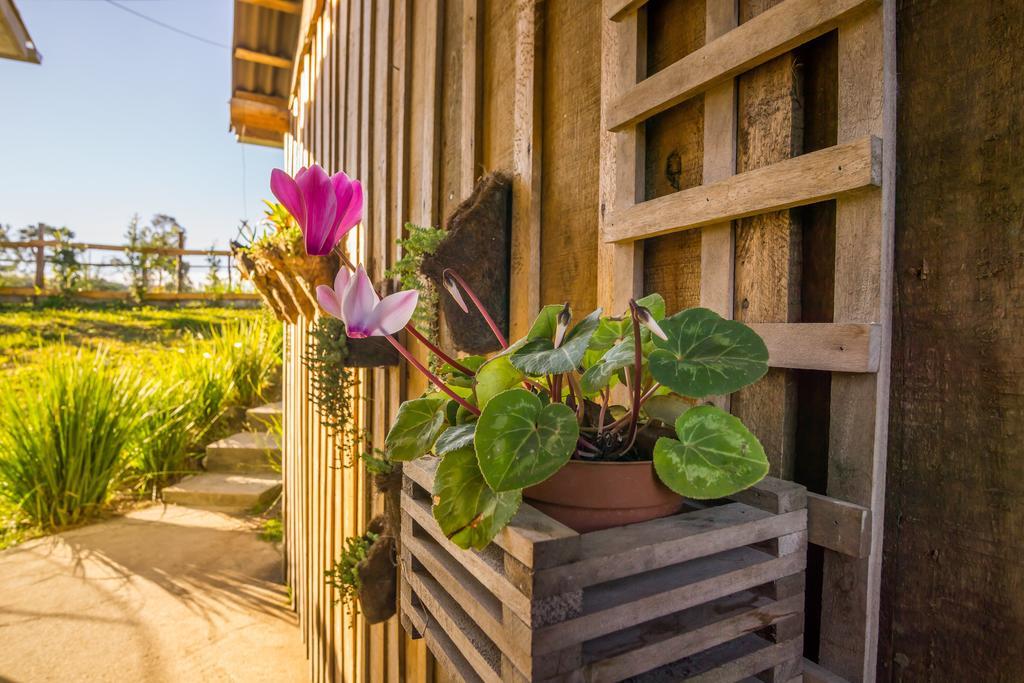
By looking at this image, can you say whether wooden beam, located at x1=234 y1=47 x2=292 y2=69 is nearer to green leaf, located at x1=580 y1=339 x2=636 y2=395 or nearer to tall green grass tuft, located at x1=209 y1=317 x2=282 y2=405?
tall green grass tuft, located at x1=209 y1=317 x2=282 y2=405

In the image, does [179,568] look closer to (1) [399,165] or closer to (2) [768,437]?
(1) [399,165]

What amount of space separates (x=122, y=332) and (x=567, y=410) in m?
10.6

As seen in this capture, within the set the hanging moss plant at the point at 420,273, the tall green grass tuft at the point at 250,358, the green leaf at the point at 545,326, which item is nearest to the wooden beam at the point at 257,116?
the tall green grass tuft at the point at 250,358

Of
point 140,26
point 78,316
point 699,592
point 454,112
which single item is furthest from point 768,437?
point 78,316

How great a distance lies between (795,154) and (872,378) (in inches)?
10.5

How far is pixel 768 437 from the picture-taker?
66 cm

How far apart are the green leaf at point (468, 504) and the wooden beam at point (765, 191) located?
17.0 inches

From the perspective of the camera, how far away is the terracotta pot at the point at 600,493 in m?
0.52

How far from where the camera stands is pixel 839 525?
0.58 m

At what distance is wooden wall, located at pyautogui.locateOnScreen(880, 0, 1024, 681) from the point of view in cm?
50

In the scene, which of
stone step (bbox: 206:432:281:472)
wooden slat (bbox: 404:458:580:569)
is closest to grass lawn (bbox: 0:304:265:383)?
stone step (bbox: 206:432:281:472)

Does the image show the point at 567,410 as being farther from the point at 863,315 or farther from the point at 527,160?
the point at 527,160

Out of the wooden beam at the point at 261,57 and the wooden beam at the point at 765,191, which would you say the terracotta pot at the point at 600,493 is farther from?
the wooden beam at the point at 261,57

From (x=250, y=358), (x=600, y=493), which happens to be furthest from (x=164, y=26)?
(x=600, y=493)
